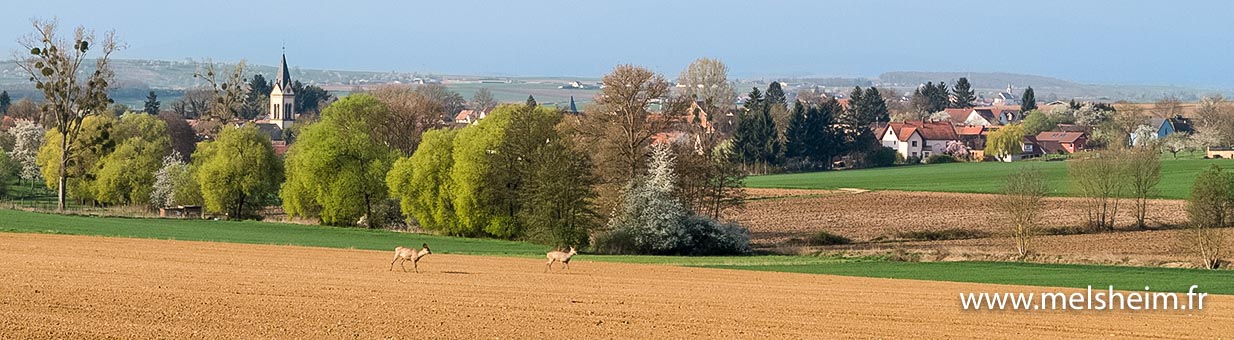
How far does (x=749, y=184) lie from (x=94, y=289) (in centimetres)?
9374

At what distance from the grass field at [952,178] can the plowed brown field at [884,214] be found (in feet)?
20.5

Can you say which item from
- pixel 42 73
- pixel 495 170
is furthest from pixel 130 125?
pixel 495 170

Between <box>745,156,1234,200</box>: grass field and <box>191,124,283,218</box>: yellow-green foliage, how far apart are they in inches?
1728

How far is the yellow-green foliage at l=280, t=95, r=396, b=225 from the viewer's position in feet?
253

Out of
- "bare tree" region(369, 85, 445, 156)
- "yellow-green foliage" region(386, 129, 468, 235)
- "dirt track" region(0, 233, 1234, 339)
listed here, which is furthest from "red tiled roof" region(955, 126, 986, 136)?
"dirt track" region(0, 233, 1234, 339)

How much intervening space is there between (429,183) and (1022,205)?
29006mm

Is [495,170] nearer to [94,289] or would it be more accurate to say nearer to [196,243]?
[196,243]

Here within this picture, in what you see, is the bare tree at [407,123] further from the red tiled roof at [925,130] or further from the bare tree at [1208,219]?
the red tiled roof at [925,130]

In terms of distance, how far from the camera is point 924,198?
96500 millimetres

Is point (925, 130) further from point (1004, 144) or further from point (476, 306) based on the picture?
point (476, 306)

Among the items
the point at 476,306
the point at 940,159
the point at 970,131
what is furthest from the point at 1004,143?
the point at 476,306

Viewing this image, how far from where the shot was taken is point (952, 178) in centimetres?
12056

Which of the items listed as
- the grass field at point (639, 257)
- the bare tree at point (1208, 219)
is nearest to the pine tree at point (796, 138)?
the grass field at point (639, 257)

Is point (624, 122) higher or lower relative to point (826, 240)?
higher
